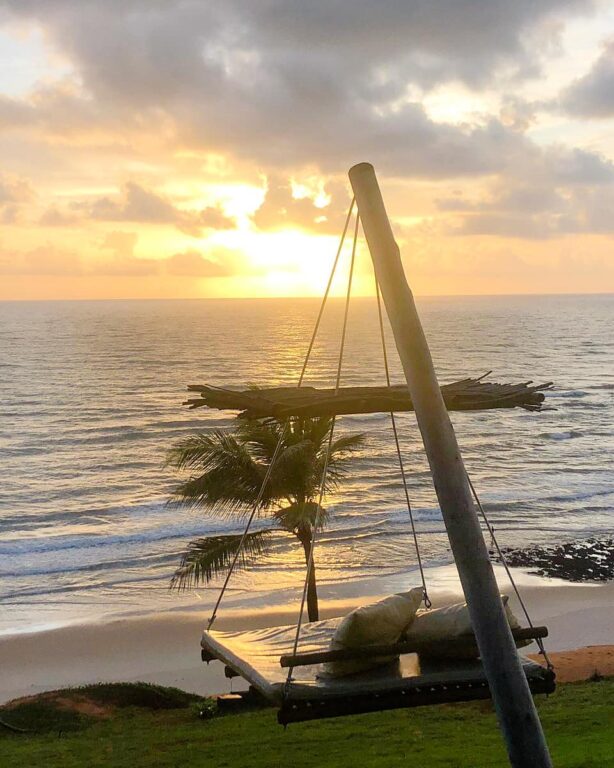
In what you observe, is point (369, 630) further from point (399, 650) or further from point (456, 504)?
point (456, 504)

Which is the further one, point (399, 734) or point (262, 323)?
point (262, 323)

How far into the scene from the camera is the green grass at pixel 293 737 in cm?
949

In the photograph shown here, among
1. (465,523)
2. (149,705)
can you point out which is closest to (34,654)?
(149,705)

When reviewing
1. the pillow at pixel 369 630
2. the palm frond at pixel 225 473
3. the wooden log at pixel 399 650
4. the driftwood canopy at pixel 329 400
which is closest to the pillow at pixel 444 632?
the wooden log at pixel 399 650

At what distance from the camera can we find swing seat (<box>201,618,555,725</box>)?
5559 mm

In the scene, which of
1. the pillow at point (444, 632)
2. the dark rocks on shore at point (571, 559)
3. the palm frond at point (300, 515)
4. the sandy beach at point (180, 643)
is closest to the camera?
the pillow at point (444, 632)

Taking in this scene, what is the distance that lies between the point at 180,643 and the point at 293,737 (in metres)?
8.08

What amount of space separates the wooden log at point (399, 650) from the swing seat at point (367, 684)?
0.01 m

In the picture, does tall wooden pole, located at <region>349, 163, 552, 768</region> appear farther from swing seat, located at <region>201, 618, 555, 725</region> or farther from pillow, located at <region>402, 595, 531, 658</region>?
pillow, located at <region>402, 595, 531, 658</region>

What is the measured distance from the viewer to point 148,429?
167ft

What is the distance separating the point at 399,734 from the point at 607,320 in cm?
17094

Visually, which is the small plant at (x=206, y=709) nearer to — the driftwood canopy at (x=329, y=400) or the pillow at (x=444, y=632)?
the pillow at (x=444, y=632)

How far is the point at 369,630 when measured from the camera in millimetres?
6105

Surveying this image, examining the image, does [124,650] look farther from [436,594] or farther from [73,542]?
[73,542]
